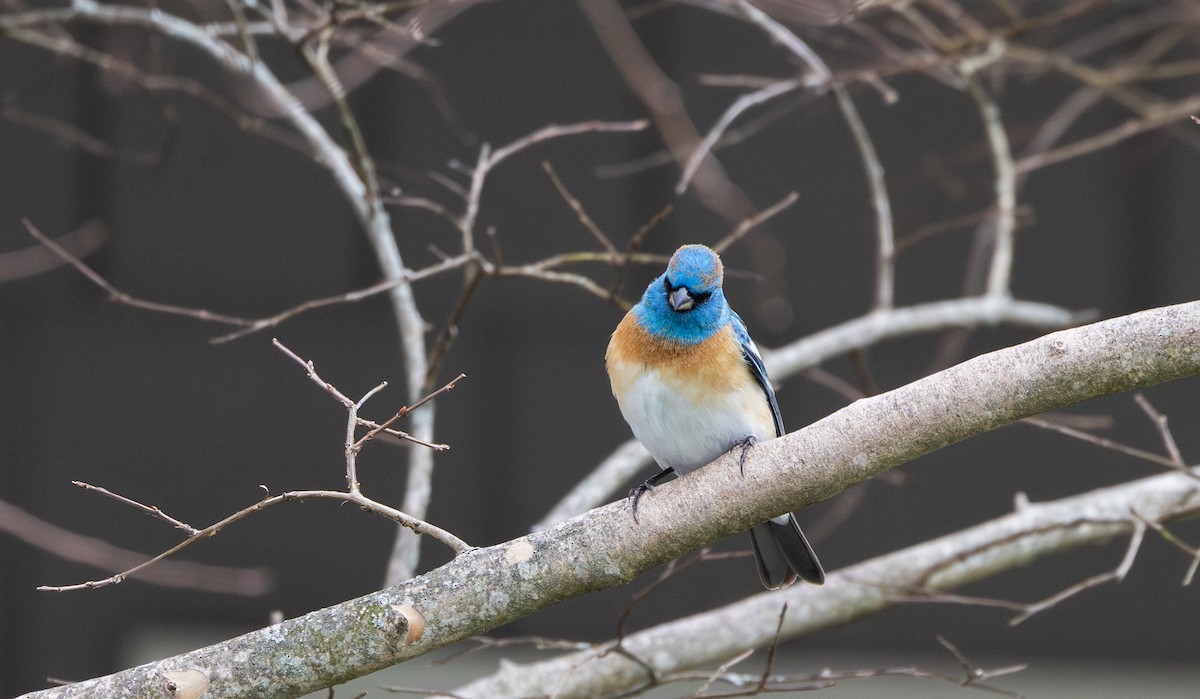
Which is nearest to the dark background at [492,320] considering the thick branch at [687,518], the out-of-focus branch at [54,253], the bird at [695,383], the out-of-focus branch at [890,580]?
the out-of-focus branch at [54,253]

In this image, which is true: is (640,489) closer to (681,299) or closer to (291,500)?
(681,299)

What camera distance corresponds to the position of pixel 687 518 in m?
2.20

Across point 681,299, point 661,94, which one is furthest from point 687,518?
point 661,94

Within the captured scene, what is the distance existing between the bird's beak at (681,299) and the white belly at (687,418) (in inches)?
6.6

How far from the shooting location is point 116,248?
550cm

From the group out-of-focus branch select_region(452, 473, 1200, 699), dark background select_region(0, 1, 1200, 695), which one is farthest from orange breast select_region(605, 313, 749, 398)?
dark background select_region(0, 1, 1200, 695)

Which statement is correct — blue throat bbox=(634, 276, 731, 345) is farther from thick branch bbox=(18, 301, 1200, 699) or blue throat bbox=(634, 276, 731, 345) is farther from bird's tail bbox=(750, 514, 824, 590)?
thick branch bbox=(18, 301, 1200, 699)

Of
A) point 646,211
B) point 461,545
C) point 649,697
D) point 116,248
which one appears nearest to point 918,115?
point 646,211

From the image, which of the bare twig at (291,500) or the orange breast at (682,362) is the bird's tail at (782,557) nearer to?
the orange breast at (682,362)

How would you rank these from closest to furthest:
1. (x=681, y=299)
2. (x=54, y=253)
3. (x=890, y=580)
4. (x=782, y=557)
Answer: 1. (x=681, y=299)
2. (x=782, y=557)
3. (x=890, y=580)
4. (x=54, y=253)

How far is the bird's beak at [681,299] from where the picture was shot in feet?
9.46

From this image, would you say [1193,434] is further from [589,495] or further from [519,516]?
[589,495]

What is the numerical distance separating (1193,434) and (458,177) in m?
3.75

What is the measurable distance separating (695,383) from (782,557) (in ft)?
1.69
